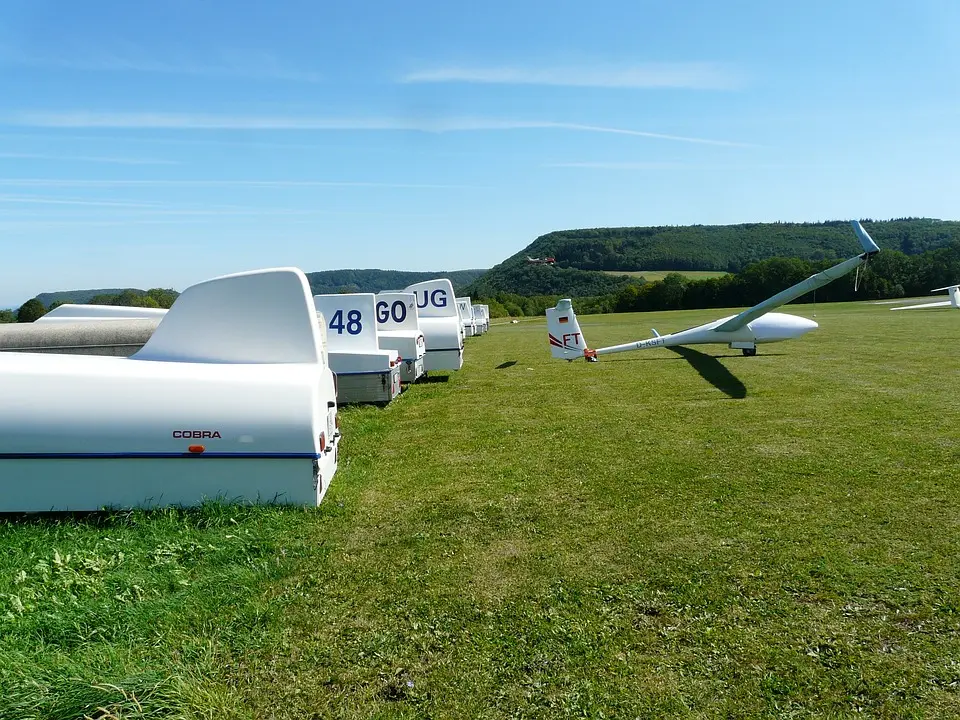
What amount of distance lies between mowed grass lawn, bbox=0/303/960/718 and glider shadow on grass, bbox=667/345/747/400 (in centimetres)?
439

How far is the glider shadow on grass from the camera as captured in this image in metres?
12.9

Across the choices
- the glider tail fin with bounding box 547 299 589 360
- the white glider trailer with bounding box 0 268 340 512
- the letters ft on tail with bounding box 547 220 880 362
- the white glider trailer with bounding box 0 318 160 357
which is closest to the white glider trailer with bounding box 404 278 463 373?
the glider tail fin with bounding box 547 299 589 360

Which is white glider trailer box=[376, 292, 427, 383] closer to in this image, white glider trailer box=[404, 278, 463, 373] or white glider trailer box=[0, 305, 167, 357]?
white glider trailer box=[404, 278, 463, 373]

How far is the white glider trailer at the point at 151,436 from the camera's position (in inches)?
214

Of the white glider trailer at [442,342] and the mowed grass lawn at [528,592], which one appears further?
the white glider trailer at [442,342]

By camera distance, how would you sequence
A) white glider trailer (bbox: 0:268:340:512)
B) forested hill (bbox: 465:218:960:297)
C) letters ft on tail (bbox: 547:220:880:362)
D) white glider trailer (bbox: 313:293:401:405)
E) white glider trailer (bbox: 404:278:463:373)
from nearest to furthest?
white glider trailer (bbox: 0:268:340:512), white glider trailer (bbox: 313:293:401:405), white glider trailer (bbox: 404:278:463:373), letters ft on tail (bbox: 547:220:880:362), forested hill (bbox: 465:218:960:297)

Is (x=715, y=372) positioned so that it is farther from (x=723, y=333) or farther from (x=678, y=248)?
(x=678, y=248)

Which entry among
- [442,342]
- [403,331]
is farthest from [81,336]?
[442,342]

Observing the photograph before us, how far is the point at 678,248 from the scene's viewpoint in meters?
128

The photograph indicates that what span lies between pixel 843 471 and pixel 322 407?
576 centimetres

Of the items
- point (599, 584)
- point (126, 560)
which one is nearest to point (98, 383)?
point (126, 560)

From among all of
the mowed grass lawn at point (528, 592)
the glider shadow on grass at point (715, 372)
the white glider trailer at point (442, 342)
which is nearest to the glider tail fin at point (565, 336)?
the glider shadow on grass at point (715, 372)

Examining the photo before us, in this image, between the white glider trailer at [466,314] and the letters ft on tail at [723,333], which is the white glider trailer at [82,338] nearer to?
the letters ft on tail at [723,333]

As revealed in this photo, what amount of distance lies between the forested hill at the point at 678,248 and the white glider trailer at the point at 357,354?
83.5m
